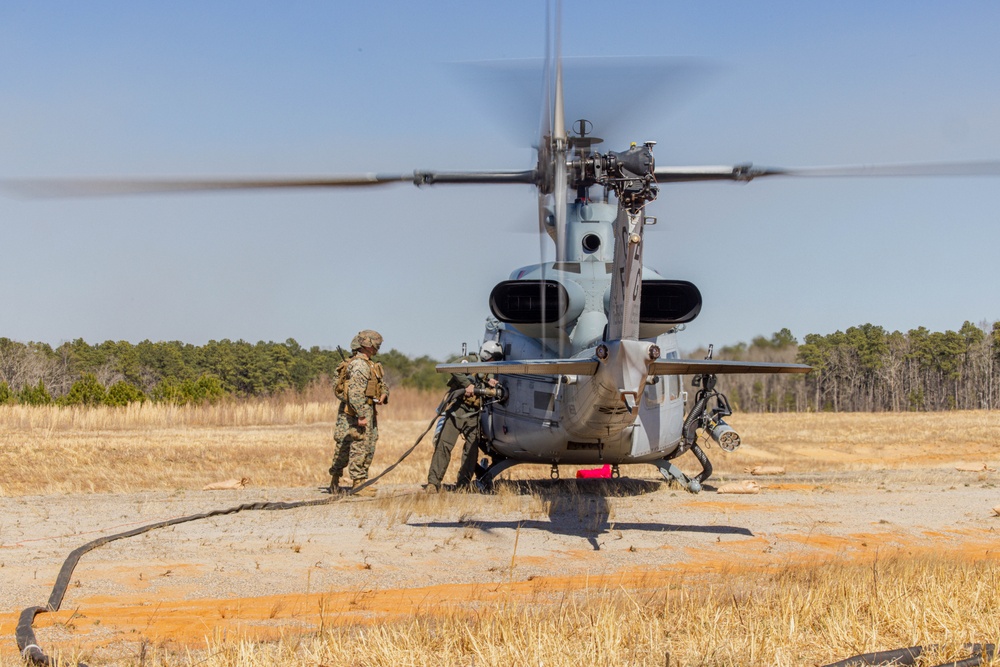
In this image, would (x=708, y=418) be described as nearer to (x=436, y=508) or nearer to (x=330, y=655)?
(x=436, y=508)

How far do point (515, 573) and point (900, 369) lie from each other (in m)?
75.2

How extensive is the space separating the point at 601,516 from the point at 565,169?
4080mm

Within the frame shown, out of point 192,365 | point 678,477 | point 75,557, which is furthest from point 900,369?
point 75,557

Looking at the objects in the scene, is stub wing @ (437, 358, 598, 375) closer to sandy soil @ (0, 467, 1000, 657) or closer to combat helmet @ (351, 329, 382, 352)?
sandy soil @ (0, 467, 1000, 657)

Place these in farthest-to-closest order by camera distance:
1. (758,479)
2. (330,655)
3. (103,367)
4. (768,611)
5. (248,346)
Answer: (248,346)
(103,367)
(758,479)
(768,611)
(330,655)

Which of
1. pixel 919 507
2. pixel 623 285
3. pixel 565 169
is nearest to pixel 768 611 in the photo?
pixel 623 285

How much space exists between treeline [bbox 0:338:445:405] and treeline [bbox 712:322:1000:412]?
32.9m

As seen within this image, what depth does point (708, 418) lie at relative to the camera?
13273mm

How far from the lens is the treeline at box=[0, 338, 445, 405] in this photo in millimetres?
48594

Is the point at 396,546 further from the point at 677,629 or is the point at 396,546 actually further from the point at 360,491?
the point at 360,491

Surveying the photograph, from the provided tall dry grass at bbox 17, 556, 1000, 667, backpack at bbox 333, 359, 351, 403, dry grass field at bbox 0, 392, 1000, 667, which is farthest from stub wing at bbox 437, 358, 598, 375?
backpack at bbox 333, 359, 351, 403

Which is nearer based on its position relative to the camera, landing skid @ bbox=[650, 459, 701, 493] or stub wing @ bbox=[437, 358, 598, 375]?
stub wing @ bbox=[437, 358, 598, 375]

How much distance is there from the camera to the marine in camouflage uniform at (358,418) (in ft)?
42.2

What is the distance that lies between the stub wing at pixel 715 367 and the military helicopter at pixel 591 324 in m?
0.02
